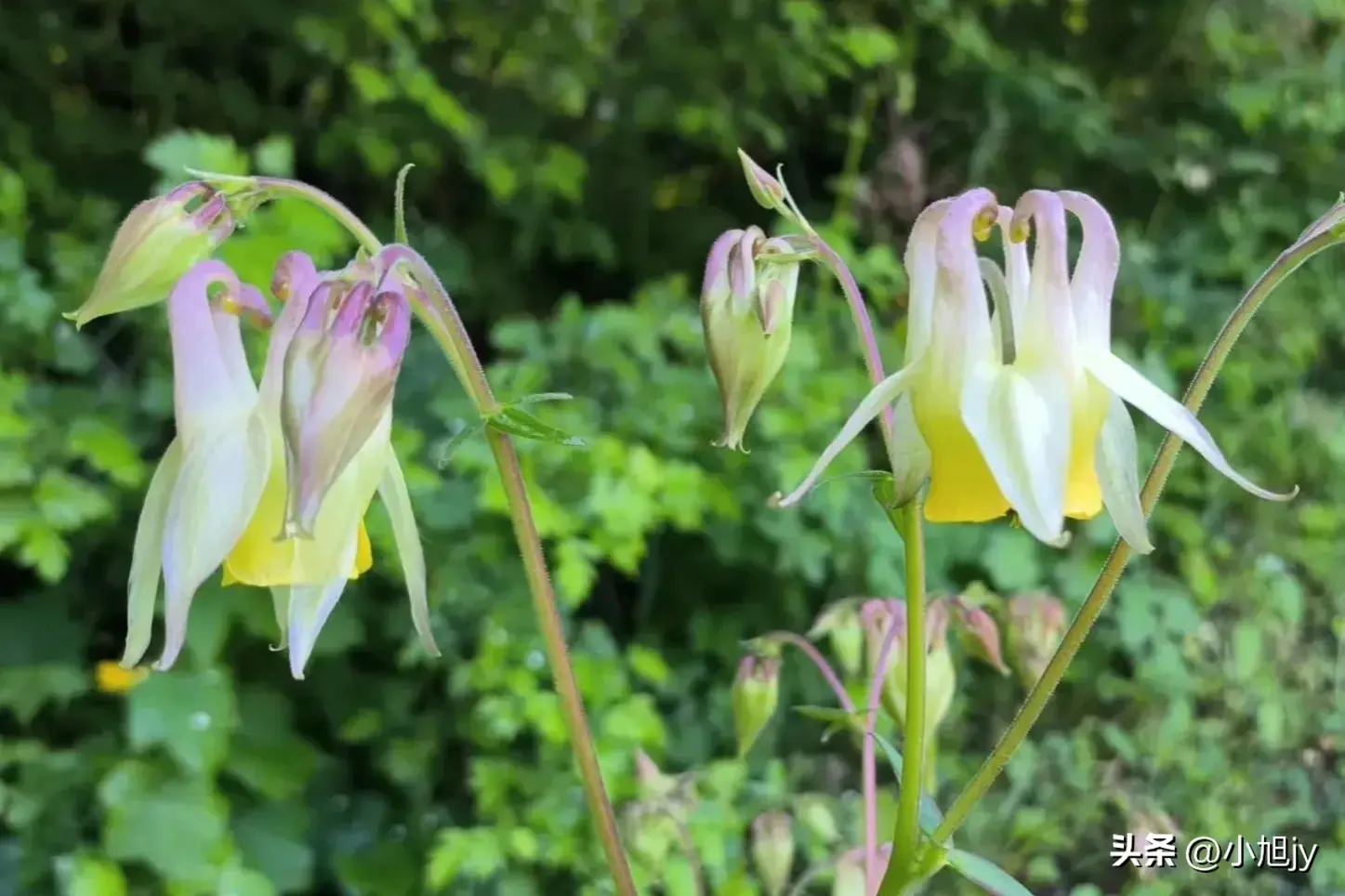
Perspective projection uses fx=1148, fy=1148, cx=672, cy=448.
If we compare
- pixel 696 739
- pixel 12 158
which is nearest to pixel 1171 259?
pixel 696 739

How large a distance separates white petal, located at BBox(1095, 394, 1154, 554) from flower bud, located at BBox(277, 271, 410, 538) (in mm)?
287

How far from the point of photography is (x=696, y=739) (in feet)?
4.60

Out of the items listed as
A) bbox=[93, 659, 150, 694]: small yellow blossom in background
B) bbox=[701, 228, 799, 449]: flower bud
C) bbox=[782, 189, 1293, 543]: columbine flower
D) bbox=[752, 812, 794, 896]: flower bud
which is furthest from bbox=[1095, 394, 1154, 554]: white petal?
bbox=[93, 659, 150, 694]: small yellow blossom in background

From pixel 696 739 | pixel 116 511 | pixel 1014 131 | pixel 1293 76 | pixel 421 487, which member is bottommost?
pixel 696 739

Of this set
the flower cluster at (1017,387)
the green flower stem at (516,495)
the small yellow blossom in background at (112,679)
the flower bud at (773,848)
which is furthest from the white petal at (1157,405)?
the small yellow blossom in background at (112,679)

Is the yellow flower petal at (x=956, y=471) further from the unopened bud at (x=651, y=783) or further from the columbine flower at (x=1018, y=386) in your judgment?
the unopened bud at (x=651, y=783)

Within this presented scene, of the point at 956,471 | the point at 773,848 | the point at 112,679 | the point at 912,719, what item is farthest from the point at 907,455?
the point at 112,679

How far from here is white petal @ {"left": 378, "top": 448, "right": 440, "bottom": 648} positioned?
526mm

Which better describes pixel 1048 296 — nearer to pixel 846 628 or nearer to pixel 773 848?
pixel 846 628

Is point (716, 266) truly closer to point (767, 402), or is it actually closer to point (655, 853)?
point (655, 853)

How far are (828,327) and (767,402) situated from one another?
331mm

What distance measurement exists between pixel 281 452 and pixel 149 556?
0.08 metres

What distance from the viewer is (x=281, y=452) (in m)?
0.49

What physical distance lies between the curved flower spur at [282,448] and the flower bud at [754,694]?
12.2 inches
